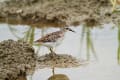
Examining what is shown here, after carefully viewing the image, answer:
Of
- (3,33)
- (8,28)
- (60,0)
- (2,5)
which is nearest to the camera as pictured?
(3,33)

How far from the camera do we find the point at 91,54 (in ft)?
23.1

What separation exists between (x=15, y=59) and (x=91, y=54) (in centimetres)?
123

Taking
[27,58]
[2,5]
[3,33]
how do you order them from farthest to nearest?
[2,5] < [3,33] < [27,58]

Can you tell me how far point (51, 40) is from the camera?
21.8 feet

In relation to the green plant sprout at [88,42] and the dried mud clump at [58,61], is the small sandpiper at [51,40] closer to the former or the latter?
the dried mud clump at [58,61]

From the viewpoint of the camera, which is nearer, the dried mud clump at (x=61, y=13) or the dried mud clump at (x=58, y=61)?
the dried mud clump at (x=58, y=61)

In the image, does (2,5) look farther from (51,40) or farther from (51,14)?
(51,40)

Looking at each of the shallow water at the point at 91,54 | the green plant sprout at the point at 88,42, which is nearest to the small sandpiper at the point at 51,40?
the shallow water at the point at 91,54

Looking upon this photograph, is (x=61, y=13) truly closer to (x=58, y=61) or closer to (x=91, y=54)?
(x=91, y=54)

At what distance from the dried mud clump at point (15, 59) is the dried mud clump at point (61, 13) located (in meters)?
2.57

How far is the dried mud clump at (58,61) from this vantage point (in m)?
6.71

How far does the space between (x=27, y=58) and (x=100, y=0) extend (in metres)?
3.45

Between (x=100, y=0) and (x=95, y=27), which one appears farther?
(x=100, y=0)

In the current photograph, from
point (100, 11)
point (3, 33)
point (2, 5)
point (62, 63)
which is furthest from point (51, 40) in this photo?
point (2, 5)
